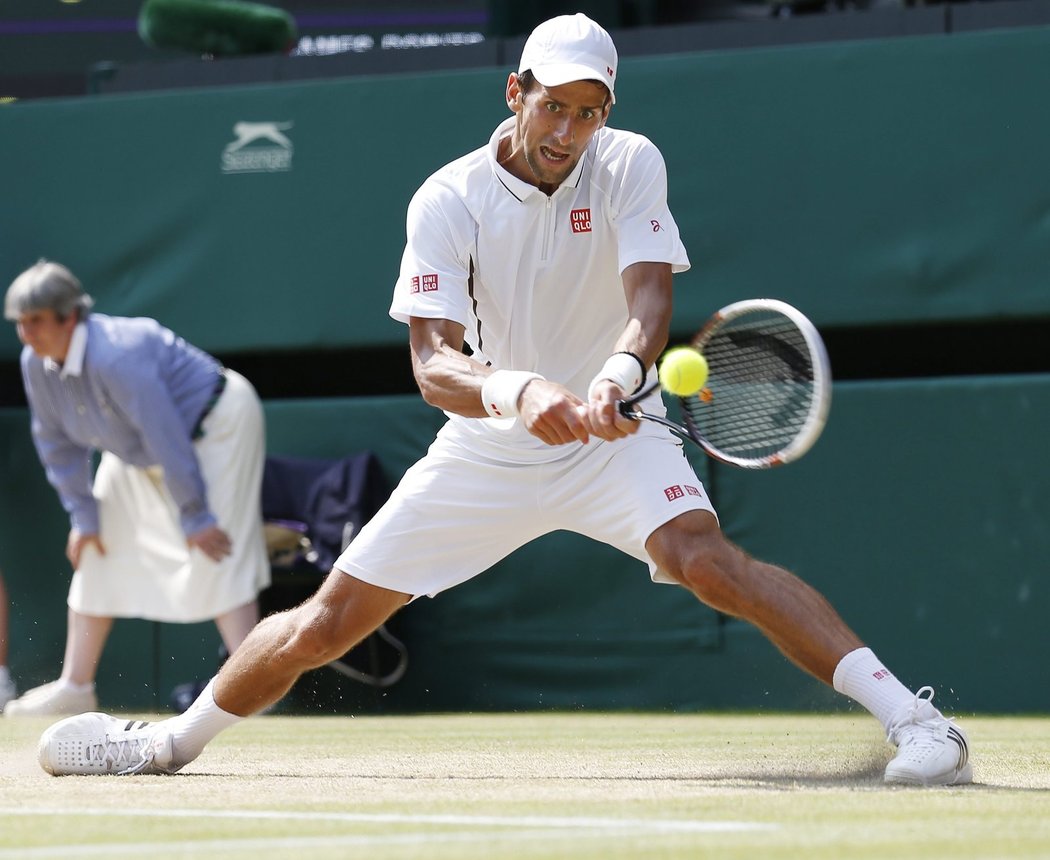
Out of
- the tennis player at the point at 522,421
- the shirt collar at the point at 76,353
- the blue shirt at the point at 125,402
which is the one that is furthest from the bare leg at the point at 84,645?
the tennis player at the point at 522,421

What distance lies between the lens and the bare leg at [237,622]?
23.2 feet

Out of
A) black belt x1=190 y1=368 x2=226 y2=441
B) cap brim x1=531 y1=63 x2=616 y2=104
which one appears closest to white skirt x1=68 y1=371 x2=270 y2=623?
black belt x1=190 y1=368 x2=226 y2=441

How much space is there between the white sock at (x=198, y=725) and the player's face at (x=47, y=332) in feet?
9.65

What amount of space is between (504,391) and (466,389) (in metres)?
0.16

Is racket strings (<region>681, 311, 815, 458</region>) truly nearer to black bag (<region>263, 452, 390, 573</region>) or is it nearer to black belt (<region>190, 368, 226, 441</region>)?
black bag (<region>263, 452, 390, 573</region>)

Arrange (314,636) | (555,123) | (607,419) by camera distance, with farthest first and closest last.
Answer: (314,636)
(555,123)
(607,419)

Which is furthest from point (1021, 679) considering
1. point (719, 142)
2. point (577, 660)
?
point (719, 142)

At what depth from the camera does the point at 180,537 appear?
7340 millimetres

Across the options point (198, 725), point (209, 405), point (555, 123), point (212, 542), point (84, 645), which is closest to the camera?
point (555, 123)

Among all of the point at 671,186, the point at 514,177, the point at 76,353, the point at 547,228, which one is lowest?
the point at 76,353

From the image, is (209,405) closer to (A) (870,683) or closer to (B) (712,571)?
(B) (712,571)

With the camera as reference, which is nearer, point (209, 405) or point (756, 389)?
point (756, 389)

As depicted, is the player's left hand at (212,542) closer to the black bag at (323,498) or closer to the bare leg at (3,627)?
the black bag at (323,498)

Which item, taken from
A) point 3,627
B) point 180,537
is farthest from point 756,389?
point 3,627
